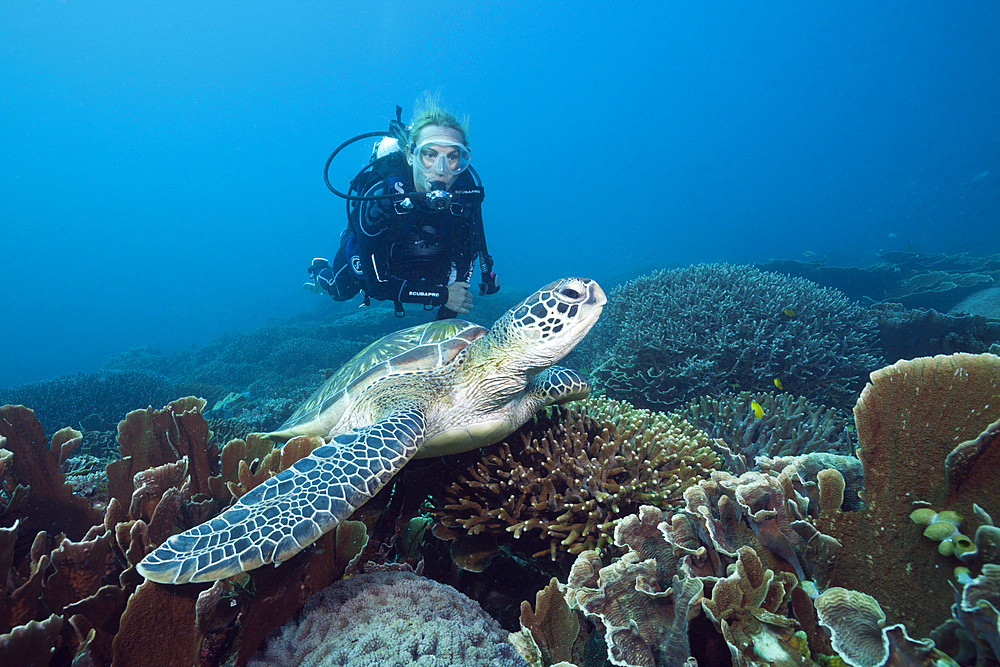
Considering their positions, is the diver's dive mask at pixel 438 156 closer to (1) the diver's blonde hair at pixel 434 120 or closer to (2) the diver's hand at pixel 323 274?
(1) the diver's blonde hair at pixel 434 120

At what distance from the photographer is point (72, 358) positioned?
48.3 metres

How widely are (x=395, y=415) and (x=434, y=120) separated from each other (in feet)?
15.2

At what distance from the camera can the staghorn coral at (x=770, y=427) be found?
11.4 feet

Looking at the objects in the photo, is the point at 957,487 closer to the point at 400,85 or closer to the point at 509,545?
the point at 509,545

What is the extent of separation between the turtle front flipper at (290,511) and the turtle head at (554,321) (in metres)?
0.84

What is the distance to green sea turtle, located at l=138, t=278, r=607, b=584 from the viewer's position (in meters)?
1.57

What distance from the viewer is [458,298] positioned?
5.44 m

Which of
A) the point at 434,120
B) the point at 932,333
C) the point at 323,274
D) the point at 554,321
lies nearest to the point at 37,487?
the point at 554,321

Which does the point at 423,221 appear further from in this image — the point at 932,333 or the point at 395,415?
the point at 932,333

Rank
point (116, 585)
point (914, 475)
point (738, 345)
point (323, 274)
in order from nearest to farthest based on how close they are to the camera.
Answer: point (914, 475) → point (116, 585) → point (738, 345) → point (323, 274)

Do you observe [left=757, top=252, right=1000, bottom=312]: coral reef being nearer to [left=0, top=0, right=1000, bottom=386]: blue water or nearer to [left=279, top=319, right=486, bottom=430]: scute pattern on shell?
[left=279, top=319, right=486, bottom=430]: scute pattern on shell

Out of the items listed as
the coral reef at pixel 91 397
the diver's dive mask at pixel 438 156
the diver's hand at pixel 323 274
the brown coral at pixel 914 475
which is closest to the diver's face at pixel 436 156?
the diver's dive mask at pixel 438 156

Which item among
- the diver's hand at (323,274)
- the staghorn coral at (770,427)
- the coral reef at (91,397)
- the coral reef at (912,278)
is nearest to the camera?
the staghorn coral at (770,427)

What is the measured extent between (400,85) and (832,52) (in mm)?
115560
